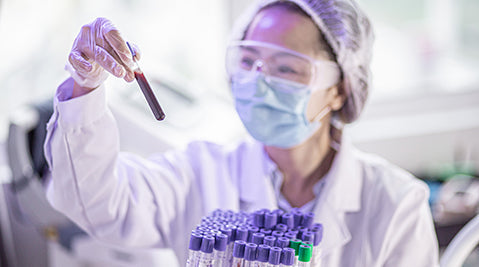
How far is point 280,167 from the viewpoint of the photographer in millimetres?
1360

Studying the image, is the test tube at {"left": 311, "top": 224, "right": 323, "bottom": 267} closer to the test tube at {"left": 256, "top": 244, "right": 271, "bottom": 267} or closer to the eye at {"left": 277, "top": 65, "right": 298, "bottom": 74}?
the test tube at {"left": 256, "top": 244, "right": 271, "bottom": 267}

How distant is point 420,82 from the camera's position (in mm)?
2980

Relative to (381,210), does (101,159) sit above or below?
above

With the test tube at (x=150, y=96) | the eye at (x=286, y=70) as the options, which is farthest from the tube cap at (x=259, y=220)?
the eye at (x=286, y=70)

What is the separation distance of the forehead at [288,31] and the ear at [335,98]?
12 centimetres

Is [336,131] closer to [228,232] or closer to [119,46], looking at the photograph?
[228,232]

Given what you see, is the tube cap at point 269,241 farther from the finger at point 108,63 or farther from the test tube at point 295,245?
the finger at point 108,63

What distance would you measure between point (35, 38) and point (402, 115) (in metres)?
1.81

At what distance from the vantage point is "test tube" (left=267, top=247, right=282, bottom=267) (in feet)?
2.75

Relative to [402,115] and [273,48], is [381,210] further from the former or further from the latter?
[402,115]

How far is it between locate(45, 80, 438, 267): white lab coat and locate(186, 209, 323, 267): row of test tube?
26cm

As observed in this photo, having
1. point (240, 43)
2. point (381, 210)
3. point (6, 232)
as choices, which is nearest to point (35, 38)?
point (6, 232)

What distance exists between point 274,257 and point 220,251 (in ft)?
0.31

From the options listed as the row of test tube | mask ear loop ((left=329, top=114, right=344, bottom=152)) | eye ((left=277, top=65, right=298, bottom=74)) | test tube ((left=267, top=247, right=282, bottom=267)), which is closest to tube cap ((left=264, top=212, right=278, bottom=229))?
the row of test tube
